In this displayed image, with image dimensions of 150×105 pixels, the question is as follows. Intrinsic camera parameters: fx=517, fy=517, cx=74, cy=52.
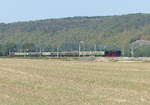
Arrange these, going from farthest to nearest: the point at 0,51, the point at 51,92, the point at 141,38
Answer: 1. the point at 141,38
2. the point at 0,51
3. the point at 51,92

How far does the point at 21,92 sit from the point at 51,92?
1030 mm

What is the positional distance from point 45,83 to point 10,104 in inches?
284

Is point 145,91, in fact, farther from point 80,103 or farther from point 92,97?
point 80,103

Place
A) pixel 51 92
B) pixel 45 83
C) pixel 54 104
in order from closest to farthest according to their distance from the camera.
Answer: pixel 54 104, pixel 51 92, pixel 45 83

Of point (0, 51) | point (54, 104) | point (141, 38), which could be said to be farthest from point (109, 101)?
point (141, 38)

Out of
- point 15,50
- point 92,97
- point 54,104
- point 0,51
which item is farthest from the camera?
point 15,50

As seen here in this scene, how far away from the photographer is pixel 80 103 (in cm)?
1445

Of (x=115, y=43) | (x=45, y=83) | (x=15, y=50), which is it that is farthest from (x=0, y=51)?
(x=45, y=83)

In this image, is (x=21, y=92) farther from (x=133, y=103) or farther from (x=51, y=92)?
(x=133, y=103)

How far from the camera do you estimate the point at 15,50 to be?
15262 centimetres

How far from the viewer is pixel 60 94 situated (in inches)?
662

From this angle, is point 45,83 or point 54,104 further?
point 45,83

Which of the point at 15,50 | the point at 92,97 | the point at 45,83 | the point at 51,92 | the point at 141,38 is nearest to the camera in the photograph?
the point at 92,97

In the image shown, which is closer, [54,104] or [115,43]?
[54,104]
